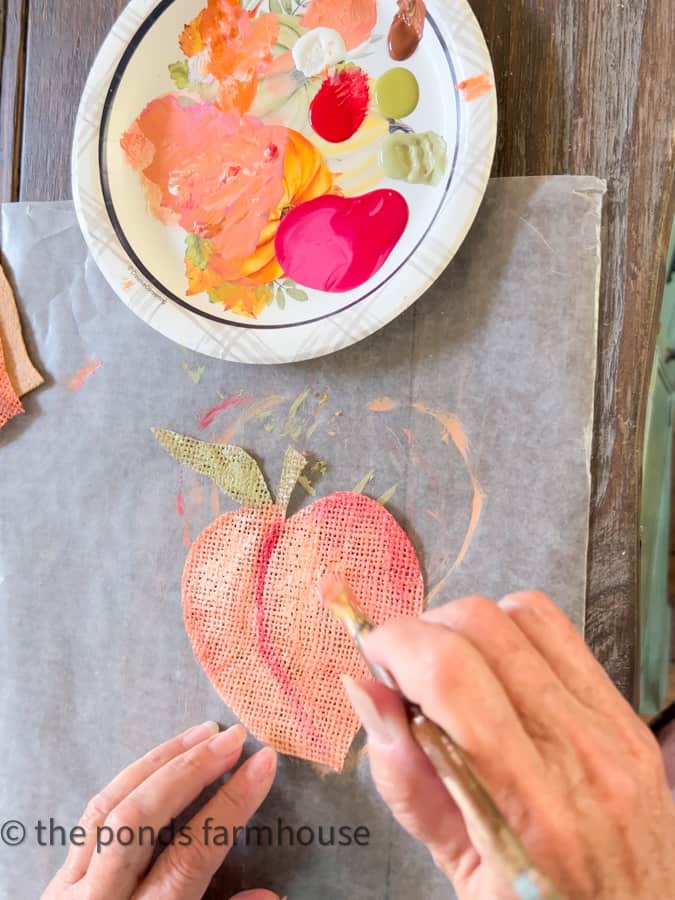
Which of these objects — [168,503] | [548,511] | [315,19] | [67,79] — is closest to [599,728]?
[548,511]

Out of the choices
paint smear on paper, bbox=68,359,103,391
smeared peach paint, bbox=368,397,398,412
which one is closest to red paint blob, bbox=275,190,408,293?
smeared peach paint, bbox=368,397,398,412

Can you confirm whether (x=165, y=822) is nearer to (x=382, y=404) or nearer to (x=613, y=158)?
(x=382, y=404)

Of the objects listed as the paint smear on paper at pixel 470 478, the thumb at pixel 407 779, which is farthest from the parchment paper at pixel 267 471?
the thumb at pixel 407 779

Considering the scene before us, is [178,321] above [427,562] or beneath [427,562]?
above

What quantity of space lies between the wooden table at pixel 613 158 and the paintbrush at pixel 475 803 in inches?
10.2

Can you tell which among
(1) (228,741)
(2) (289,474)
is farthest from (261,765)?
(2) (289,474)

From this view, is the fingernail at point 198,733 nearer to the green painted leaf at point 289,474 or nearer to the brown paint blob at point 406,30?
the green painted leaf at point 289,474

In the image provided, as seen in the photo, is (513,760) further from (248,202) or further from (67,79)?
(67,79)

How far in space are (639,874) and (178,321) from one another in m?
0.53

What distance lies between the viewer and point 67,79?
733 millimetres

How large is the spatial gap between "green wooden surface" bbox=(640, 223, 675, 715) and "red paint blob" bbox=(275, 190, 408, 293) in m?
0.26

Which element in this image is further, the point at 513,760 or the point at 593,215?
the point at 593,215

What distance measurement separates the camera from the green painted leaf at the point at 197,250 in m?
0.65

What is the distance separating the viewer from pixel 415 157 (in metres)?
0.60
